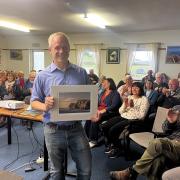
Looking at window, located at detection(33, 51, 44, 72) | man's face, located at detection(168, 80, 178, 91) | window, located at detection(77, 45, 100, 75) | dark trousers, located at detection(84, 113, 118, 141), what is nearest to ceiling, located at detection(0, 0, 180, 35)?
man's face, located at detection(168, 80, 178, 91)

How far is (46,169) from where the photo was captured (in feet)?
8.67

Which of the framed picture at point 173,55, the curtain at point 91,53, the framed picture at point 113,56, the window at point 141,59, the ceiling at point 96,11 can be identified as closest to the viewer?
the ceiling at point 96,11

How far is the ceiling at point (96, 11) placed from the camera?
14.6 ft

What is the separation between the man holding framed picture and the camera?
1.54 m

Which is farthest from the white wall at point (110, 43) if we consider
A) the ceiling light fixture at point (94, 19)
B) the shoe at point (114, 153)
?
the shoe at point (114, 153)

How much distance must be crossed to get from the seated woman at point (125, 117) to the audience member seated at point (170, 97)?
1.78 feet

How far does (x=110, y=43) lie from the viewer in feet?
27.1

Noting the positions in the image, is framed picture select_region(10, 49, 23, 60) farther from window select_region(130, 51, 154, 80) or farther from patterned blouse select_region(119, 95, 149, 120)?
patterned blouse select_region(119, 95, 149, 120)

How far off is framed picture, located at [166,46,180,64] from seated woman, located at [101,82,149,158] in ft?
14.6

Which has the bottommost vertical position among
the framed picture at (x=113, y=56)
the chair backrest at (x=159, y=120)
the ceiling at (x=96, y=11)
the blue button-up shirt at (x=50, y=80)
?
the chair backrest at (x=159, y=120)

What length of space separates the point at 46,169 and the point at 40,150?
671 mm

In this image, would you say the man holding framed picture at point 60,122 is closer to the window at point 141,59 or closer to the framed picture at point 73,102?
the framed picture at point 73,102

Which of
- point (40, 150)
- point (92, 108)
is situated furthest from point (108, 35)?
point (92, 108)

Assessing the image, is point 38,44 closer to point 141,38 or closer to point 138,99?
point 141,38
